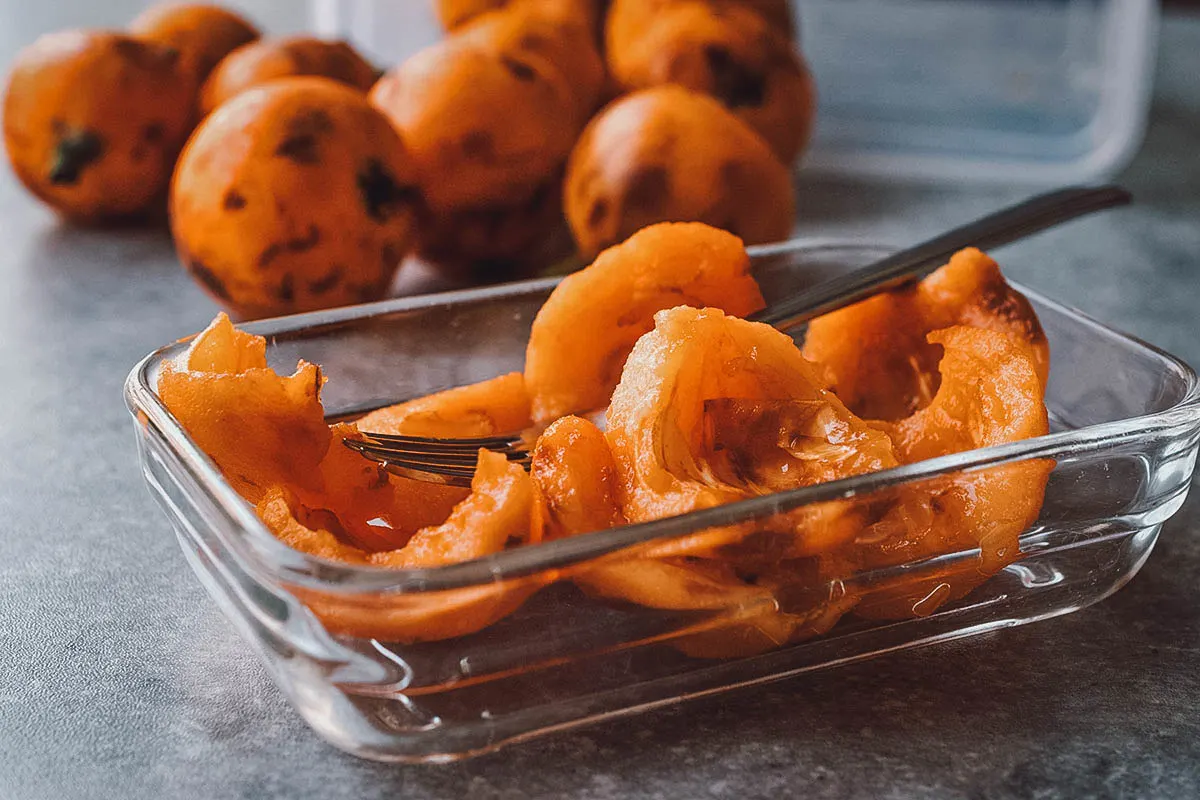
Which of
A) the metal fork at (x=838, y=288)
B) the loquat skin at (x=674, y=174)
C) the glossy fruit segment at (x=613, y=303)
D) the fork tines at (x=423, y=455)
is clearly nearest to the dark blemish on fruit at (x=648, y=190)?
the loquat skin at (x=674, y=174)

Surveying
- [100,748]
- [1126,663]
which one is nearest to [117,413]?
[100,748]

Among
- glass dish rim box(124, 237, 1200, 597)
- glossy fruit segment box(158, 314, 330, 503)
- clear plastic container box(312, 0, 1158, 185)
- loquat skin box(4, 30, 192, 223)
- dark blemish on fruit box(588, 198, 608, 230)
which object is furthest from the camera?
clear plastic container box(312, 0, 1158, 185)

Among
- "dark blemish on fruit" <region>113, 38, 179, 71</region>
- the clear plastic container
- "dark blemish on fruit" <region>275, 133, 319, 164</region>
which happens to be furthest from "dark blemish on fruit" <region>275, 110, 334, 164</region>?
the clear plastic container

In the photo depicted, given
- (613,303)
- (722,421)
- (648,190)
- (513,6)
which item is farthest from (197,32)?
(722,421)

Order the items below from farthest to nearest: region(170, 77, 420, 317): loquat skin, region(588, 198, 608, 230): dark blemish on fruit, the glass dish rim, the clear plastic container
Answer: the clear plastic container, region(588, 198, 608, 230): dark blemish on fruit, region(170, 77, 420, 317): loquat skin, the glass dish rim

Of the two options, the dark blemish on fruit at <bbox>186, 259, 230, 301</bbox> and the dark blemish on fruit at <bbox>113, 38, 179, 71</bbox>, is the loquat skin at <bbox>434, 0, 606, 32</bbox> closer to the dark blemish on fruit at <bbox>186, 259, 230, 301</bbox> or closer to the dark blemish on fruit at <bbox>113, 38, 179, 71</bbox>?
the dark blemish on fruit at <bbox>113, 38, 179, 71</bbox>

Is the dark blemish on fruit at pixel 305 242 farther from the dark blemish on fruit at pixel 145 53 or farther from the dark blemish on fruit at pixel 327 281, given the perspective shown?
the dark blemish on fruit at pixel 145 53
